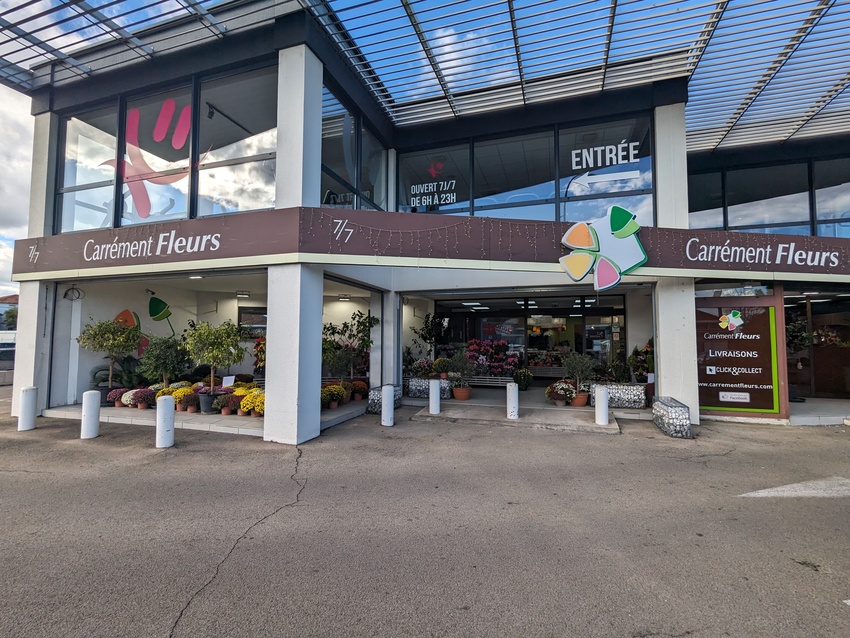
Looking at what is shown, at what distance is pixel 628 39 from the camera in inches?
282

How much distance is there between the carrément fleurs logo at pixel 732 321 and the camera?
28.1 ft

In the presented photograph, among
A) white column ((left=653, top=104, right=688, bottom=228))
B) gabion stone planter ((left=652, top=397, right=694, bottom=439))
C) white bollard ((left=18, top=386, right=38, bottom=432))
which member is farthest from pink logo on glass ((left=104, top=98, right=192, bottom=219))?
gabion stone planter ((left=652, top=397, right=694, bottom=439))

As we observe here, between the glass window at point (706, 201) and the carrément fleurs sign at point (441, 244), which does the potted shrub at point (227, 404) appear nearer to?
the carrément fleurs sign at point (441, 244)

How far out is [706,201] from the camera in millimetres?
11227

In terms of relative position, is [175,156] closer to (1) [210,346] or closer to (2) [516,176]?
(1) [210,346]

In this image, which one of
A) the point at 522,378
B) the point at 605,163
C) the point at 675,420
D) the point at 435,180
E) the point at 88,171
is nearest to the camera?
the point at 675,420

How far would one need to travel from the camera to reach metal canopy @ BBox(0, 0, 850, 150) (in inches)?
257

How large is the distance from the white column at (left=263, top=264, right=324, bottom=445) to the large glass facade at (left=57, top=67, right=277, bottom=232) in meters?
1.88

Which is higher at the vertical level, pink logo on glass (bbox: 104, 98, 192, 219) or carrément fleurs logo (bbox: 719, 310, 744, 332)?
pink logo on glass (bbox: 104, 98, 192, 219)

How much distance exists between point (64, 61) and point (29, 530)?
929 cm

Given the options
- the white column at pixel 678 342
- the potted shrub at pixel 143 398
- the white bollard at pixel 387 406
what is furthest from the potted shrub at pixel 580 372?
the potted shrub at pixel 143 398

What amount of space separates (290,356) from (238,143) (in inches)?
181

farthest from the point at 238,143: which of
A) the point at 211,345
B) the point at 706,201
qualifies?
the point at 706,201

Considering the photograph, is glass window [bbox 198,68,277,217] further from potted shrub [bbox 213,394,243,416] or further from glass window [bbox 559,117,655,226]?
glass window [bbox 559,117,655,226]
